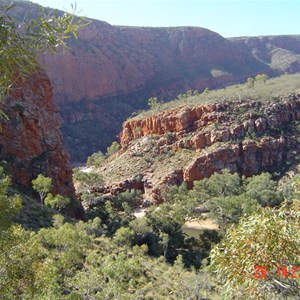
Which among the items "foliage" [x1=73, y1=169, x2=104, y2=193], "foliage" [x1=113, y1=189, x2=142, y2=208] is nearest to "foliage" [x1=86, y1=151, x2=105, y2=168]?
"foliage" [x1=73, y1=169, x2=104, y2=193]

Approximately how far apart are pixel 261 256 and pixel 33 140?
27225mm

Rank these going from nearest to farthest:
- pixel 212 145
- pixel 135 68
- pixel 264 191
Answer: pixel 264 191 < pixel 212 145 < pixel 135 68

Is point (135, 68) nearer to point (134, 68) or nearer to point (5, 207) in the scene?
point (134, 68)

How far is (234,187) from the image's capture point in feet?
132

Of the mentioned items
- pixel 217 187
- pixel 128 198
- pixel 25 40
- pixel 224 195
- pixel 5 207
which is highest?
pixel 25 40

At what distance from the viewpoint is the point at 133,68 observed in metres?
113

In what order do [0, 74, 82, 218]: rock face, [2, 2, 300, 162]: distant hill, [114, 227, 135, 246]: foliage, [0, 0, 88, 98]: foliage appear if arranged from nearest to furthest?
[0, 0, 88, 98]: foliage < [114, 227, 135, 246]: foliage < [0, 74, 82, 218]: rock face < [2, 2, 300, 162]: distant hill

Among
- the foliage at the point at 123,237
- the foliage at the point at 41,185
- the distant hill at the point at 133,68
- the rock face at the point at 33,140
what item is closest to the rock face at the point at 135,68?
the distant hill at the point at 133,68

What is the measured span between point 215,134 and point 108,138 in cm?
4689

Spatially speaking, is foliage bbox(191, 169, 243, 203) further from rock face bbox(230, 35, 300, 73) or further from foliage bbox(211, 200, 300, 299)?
rock face bbox(230, 35, 300, 73)

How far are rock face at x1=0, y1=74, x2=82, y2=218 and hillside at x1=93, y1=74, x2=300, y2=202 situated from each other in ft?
54.4

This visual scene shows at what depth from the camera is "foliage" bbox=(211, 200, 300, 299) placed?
4090 millimetres

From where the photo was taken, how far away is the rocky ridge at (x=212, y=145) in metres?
44.8
